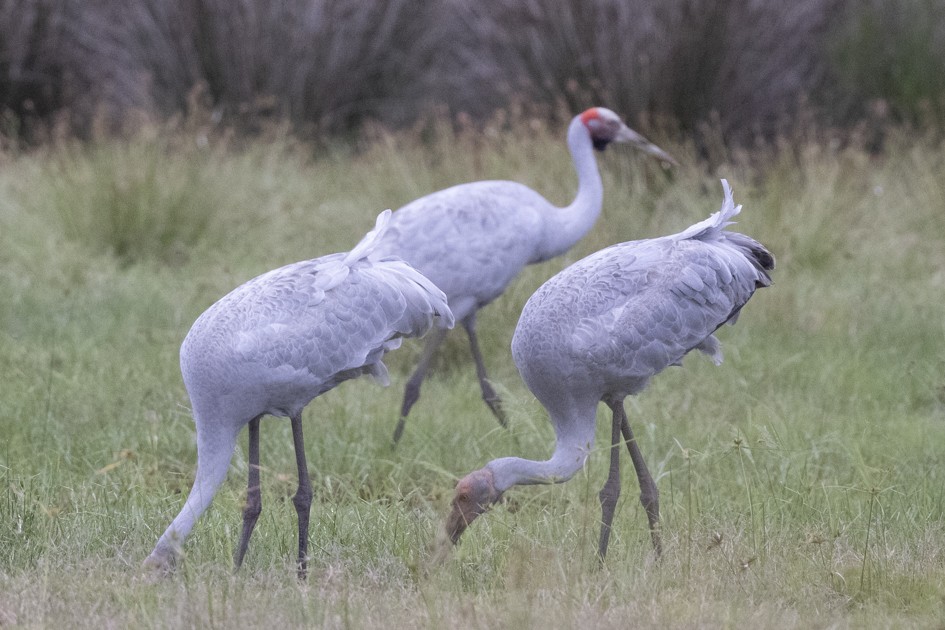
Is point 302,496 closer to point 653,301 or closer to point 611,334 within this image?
point 611,334

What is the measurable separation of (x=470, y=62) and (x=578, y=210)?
7132 mm

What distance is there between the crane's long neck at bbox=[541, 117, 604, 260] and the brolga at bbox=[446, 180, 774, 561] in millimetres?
1659

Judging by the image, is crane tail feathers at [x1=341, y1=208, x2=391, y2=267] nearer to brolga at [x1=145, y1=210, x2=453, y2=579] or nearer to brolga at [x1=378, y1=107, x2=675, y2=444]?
brolga at [x1=145, y1=210, x2=453, y2=579]

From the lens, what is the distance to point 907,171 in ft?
31.6

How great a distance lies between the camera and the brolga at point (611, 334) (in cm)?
414

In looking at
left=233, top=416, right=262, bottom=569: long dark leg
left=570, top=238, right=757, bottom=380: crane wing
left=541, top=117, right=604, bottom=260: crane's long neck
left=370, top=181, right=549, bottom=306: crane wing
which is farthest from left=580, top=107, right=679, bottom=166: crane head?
left=233, top=416, right=262, bottom=569: long dark leg

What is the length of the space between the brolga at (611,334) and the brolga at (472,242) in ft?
4.03

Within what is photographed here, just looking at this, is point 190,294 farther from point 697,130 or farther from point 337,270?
point 697,130

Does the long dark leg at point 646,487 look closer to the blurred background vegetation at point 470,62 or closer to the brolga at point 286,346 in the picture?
the brolga at point 286,346

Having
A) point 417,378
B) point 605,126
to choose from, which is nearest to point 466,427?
point 417,378

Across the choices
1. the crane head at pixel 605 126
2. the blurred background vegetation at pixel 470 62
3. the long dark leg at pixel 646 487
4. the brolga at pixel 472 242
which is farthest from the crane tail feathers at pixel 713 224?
the blurred background vegetation at pixel 470 62

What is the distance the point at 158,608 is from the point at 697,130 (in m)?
8.31

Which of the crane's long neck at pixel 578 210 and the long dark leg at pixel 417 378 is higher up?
the crane's long neck at pixel 578 210

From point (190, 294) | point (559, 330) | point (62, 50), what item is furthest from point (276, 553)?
point (62, 50)
